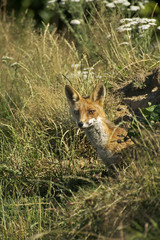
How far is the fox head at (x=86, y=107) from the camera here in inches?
176

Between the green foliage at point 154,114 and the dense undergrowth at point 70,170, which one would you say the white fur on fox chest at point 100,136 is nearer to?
the dense undergrowth at point 70,170

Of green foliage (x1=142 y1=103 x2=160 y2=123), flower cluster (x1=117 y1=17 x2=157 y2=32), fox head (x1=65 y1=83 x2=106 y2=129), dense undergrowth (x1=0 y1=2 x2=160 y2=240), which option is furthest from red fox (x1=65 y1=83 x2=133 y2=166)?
flower cluster (x1=117 y1=17 x2=157 y2=32)

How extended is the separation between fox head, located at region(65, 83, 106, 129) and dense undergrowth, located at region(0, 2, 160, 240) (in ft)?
1.79

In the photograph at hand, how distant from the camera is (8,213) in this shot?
4496 mm

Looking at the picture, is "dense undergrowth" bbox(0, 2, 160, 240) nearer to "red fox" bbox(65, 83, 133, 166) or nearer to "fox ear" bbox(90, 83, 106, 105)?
"red fox" bbox(65, 83, 133, 166)

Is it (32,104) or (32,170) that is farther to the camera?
(32,104)

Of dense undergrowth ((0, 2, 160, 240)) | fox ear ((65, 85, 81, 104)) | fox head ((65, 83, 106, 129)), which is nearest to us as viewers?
dense undergrowth ((0, 2, 160, 240))

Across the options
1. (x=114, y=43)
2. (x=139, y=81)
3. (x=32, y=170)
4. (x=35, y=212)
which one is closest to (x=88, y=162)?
(x=32, y=170)

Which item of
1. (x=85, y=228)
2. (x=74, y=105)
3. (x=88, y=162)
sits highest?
(x=74, y=105)

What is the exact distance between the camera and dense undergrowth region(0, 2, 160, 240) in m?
3.59

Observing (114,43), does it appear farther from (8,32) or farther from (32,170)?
(8,32)

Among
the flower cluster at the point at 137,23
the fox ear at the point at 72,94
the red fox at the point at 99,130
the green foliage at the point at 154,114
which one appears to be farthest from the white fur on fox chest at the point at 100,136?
the flower cluster at the point at 137,23

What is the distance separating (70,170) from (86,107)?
105 cm

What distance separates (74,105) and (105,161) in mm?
824
